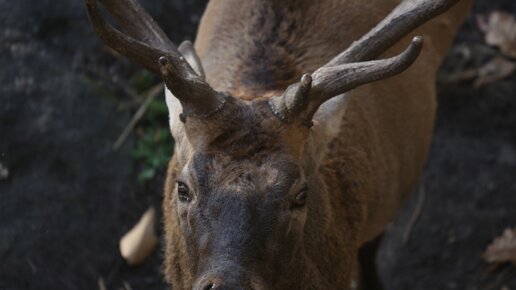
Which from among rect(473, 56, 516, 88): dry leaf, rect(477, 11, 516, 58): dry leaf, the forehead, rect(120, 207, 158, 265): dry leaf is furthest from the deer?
rect(477, 11, 516, 58): dry leaf

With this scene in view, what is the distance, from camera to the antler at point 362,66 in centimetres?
420

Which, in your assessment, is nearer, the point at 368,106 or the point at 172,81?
the point at 172,81

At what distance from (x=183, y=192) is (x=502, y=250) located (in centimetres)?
326

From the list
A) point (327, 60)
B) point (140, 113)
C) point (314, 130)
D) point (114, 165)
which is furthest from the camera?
point (140, 113)

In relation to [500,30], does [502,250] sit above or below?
below

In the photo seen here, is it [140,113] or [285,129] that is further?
[140,113]

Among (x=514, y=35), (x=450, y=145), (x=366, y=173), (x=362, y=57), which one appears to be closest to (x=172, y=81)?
(x=362, y=57)

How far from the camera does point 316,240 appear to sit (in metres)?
4.68

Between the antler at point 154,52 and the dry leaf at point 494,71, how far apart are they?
377 cm

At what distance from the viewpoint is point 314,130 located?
456 cm

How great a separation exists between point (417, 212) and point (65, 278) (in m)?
2.61

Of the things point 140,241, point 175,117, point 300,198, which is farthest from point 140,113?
point 300,198

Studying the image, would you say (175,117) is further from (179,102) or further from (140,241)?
(140,241)

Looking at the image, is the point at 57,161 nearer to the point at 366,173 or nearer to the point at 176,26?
the point at 176,26
